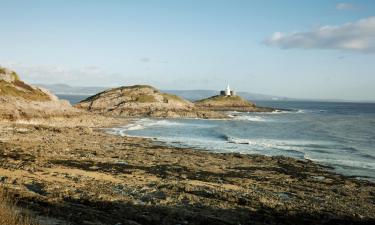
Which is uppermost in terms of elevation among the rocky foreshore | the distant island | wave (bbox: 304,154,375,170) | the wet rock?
the distant island

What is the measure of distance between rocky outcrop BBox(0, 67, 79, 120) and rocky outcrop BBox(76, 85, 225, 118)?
3151 centimetres

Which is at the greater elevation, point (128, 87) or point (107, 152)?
point (128, 87)

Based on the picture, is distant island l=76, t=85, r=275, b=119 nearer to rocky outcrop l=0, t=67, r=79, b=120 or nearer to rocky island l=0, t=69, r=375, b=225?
rocky outcrop l=0, t=67, r=79, b=120

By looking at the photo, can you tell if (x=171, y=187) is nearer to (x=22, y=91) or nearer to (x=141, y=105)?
(x=22, y=91)

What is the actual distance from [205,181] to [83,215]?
11363mm

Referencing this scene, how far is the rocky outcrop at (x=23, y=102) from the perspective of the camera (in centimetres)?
5671

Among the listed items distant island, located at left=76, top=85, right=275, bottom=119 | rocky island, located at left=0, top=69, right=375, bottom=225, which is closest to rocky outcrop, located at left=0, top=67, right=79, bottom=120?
rocky island, located at left=0, top=69, right=375, bottom=225

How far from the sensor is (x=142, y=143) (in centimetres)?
4588

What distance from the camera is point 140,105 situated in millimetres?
121188

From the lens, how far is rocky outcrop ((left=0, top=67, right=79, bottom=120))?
56713 millimetres

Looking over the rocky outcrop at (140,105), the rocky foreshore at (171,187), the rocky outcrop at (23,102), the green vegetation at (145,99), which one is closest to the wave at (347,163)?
the rocky foreshore at (171,187)

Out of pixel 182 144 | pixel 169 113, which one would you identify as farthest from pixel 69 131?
pixel 169 113

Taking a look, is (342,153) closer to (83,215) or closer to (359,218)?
(359,218)

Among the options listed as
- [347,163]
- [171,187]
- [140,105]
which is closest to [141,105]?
[140,105]
